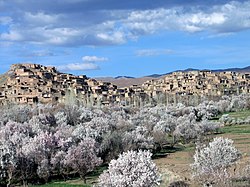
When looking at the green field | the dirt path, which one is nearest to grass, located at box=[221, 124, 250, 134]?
the green field

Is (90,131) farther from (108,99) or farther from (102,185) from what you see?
(108,99)

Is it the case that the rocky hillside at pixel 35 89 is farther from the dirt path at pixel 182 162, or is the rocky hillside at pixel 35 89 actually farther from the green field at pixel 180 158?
the dirt path at pixel 182 162

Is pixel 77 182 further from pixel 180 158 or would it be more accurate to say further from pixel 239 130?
pixel 239 130

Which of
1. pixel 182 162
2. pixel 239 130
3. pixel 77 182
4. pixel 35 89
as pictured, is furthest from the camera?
pixel 35 89

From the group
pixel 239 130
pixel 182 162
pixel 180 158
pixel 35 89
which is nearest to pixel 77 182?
pixel 182 162

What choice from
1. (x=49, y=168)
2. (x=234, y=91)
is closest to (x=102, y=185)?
(x=49, y=168)

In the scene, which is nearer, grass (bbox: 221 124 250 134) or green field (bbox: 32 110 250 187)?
green field (bbox: 32 110 250 187)

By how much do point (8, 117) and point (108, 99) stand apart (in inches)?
3654

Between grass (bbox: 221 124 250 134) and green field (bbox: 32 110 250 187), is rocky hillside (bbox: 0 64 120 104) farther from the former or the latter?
green field (bbox: 32 110 250 187)

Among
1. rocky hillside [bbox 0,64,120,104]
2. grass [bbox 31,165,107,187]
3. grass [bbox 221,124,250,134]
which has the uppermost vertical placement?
rocky hillside [bbox 0,64,120,104]

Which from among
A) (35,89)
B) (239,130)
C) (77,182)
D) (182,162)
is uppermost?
(35,89)

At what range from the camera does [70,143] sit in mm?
47156

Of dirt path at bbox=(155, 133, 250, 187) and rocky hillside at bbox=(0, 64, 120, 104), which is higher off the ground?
rocky hillside at bbox=(0, 64, 120, 104)

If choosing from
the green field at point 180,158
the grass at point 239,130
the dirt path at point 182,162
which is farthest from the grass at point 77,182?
the grass at point 239,130
